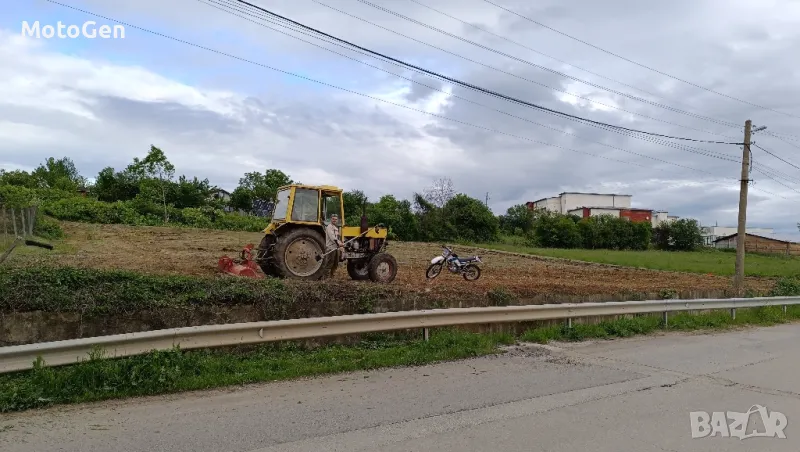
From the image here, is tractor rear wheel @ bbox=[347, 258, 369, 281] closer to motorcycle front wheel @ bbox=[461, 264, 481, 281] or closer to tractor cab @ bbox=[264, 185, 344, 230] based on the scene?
tractor cab @ bbox=[264, 185, 344, 230]

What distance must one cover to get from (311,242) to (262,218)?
110ft

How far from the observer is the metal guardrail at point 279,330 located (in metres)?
6.50

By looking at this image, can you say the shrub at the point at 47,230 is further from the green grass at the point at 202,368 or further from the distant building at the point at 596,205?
the distant building at the point at 596,205

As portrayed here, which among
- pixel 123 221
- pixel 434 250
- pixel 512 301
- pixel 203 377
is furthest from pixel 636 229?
pixel 203 377

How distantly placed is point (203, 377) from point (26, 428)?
76.9 inches

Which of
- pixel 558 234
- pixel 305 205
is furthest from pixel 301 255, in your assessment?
pixel 558 234

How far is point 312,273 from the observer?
1291 centimetres

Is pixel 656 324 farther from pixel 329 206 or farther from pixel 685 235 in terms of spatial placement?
pixel 685 235

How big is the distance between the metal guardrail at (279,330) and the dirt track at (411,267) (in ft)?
3.26

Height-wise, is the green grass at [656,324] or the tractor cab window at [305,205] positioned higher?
the tractor cab window at [305,205]

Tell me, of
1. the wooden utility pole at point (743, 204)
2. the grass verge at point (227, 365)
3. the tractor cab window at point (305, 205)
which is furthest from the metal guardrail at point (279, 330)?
the wooden utility pole at point (743, 204)

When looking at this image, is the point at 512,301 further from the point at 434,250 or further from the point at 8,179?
the point at 8,179

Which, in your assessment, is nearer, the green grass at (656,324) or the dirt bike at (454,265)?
the green grass at (656,324)

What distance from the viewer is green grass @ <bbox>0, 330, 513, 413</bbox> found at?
6207mm
